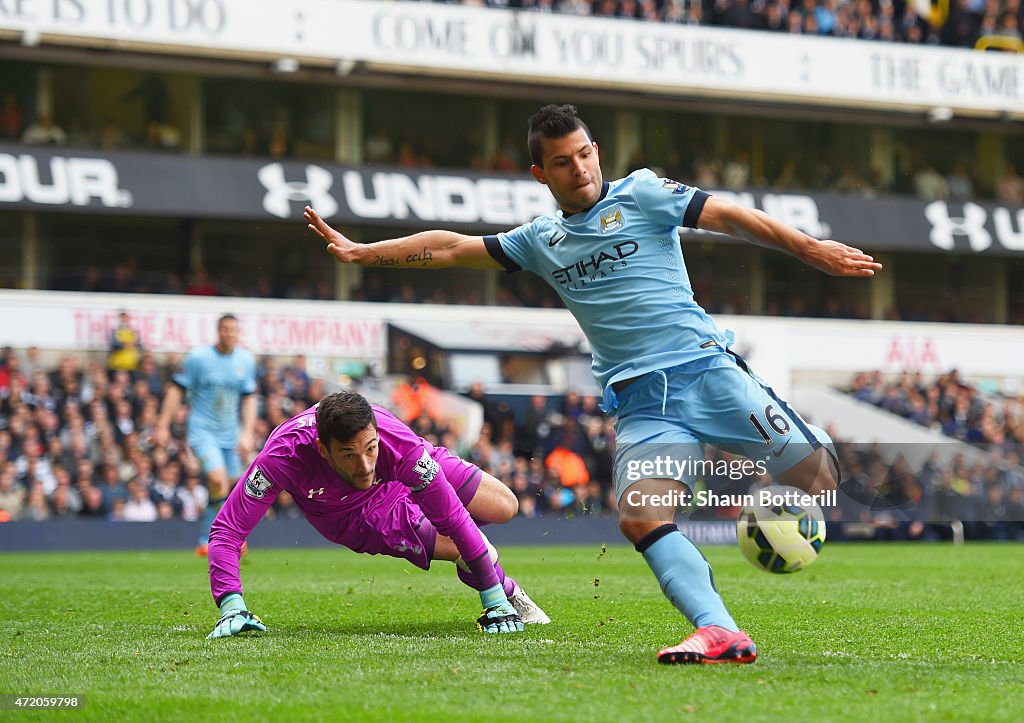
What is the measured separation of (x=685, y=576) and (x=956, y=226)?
27310 mm

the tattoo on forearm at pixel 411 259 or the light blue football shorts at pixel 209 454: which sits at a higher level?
the tattoo on forearm at pixel 411 259

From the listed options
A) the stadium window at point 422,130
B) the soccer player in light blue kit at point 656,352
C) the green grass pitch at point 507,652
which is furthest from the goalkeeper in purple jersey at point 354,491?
the stadium window at point 422,130

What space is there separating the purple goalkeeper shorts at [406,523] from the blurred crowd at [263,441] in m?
11.3

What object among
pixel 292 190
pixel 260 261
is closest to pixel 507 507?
pixel 292 190

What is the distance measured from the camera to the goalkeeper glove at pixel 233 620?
7.29 m

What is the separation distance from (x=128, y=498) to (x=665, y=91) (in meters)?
14.4

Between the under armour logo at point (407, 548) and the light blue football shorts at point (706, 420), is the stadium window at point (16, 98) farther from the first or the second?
the light blue football shorts at point (706, 420)

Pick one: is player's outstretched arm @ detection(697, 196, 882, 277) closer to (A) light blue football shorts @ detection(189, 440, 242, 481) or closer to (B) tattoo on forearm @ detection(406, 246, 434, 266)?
(B) tattoo on forearm @ detection(406, 246, 434, 266)

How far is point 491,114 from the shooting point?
30.4 m

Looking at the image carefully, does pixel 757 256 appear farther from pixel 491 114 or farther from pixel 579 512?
pixel 579 512

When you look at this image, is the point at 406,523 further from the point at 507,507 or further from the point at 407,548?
the point at 507,507

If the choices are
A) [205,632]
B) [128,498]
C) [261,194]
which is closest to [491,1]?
[261,194]

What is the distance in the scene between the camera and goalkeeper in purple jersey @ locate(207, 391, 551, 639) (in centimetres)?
687

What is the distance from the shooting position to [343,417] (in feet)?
22.1
